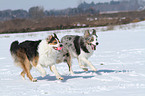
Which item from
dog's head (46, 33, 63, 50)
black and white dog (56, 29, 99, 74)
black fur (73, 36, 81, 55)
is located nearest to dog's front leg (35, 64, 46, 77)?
dog's head (46, 33, 63, 50)

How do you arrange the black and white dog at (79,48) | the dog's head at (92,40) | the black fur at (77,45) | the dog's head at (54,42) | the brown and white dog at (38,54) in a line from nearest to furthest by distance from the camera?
the dog's head at (54,42) → the brown and white dog at (38,54) → the dog's head at (92,40) → the black and white dog at (79,48) → the black fur at (77,45)

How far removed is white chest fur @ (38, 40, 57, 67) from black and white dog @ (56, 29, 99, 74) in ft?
4.76

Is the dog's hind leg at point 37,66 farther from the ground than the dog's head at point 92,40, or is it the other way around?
the dog's head at point 92,40

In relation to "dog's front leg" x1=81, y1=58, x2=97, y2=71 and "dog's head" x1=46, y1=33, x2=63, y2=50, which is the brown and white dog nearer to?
"dog's head" x1=46, y1=33, x2=63, y2=50

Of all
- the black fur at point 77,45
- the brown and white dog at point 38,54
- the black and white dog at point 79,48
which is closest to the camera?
the brown and white dog at point 38,54

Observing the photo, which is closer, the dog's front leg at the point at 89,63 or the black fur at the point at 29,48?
the black fur at the point at 29,48

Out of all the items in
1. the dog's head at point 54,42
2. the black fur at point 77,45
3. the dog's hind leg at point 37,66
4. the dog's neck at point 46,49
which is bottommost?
the dog's hind leg at point 37,66

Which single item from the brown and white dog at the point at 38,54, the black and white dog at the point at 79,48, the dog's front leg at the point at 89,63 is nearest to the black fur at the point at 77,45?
the black and white dog at the point at 79,48

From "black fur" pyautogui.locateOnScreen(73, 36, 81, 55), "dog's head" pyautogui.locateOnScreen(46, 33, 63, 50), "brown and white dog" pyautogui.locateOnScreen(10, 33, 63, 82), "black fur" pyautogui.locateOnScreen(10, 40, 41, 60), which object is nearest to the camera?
"dog's head" pyautogui.locateOnScreen(46, 33, 63, 50)

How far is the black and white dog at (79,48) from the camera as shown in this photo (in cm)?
865

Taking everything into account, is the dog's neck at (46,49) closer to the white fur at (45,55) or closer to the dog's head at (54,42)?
the white fur at (45,55)

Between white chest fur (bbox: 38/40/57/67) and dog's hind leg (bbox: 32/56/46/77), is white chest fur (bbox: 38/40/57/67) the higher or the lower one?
the higher one

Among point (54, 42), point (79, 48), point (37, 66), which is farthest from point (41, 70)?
point (79, 48)

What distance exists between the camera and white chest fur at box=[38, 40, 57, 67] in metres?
7.41
